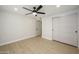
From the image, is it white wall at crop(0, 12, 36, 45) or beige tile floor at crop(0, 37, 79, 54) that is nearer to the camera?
beige tile floor at crop(0, 37, 79, 54)

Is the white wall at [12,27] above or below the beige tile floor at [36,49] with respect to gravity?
above

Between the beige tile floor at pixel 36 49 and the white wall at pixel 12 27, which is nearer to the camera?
the beige tile floor at pixel 36 49

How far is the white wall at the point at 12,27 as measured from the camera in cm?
231

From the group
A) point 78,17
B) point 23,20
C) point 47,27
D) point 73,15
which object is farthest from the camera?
point 47,27

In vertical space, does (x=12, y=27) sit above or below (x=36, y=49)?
above

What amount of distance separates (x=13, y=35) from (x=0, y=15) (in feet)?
3.08

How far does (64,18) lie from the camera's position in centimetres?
259

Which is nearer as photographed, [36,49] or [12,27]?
[36,49]

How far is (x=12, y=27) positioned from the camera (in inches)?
105

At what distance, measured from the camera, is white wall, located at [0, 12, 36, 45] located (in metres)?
2.31

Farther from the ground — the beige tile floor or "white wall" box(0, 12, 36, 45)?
"white wall" box(0, 12, 36, 45)
